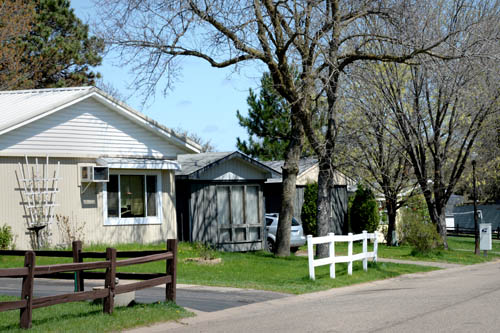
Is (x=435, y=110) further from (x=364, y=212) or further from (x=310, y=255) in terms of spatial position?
(x=310, y=255)

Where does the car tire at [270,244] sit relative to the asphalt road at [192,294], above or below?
above

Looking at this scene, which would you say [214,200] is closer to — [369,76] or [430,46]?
[369,76]

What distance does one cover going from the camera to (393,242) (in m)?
31.5

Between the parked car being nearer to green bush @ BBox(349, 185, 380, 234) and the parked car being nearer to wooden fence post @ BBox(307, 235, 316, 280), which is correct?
green bush @ BBox(349, 185, 380, 234)

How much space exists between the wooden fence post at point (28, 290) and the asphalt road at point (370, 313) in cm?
165

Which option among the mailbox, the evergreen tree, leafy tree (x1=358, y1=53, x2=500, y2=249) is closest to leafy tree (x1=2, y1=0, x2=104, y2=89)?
the evergreen tree

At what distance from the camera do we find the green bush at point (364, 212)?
31734 mm

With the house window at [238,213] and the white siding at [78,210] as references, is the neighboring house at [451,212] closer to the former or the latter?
the house window at [238,213]

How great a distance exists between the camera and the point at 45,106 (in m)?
19.7

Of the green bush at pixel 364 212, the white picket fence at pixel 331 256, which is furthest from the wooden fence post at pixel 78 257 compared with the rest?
the green bush at pixel 364 212

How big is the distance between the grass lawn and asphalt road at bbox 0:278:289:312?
0.82m

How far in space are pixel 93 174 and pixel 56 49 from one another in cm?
2046

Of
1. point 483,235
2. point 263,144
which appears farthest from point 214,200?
point 263,144

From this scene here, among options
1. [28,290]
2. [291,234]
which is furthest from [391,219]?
[28,290]
